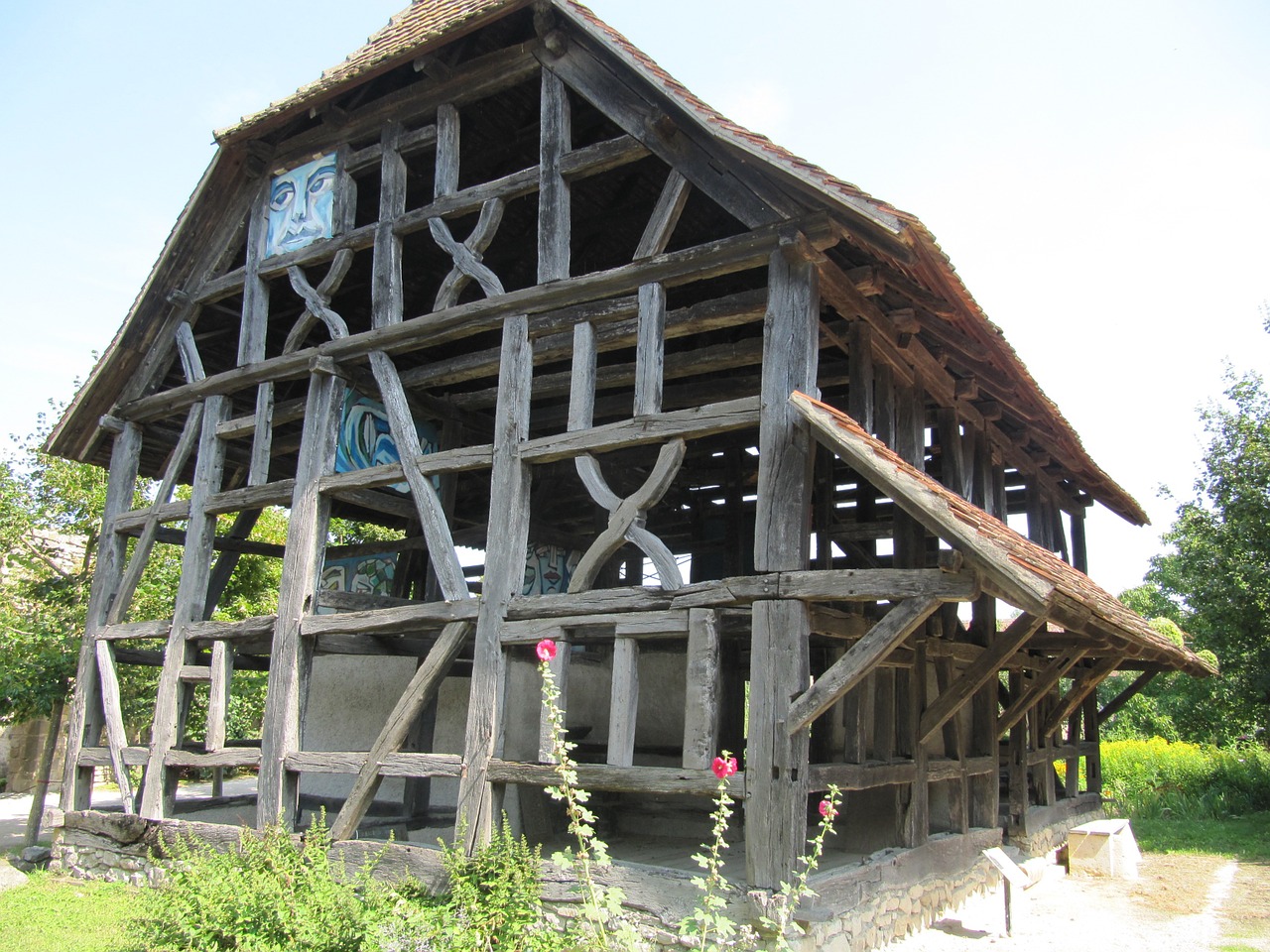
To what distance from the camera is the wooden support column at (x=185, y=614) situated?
844 cm

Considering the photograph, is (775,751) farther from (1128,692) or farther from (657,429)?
(1128,692)

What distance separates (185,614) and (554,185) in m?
4.89

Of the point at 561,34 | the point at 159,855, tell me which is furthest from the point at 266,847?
the point at 561,34

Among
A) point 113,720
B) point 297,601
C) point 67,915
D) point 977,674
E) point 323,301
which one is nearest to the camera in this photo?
point 977,674

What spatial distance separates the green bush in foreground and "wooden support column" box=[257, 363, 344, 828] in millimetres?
13403

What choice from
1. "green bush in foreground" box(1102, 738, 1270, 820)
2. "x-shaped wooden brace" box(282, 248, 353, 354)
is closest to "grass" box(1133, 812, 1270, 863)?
"green bush in foreground" box(1102, 738, 1270, 820)

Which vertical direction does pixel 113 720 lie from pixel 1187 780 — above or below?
above

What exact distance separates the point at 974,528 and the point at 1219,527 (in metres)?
13.6

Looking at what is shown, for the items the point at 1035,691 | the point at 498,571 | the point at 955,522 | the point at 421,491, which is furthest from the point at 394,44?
the point at 1035,691

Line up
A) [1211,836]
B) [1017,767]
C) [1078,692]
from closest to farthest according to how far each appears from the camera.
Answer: [1017,767], [1078,692], [1211,836]

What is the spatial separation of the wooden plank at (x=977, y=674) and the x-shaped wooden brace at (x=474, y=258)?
14.3 feet

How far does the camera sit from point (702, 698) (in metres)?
5.73

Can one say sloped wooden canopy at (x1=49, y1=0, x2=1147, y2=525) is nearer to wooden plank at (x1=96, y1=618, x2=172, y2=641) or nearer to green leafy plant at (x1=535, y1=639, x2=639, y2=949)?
wooden plank at (x1=96, y1=618, x2=172, y2=641)

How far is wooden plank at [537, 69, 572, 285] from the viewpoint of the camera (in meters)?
7.34
